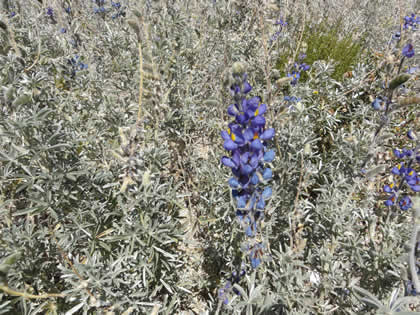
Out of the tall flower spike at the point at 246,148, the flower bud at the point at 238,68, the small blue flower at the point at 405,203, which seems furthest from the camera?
the small blue flower at the point at 405,203

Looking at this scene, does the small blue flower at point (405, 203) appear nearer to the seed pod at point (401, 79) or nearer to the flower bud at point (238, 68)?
the seed pod at point (401, 79)

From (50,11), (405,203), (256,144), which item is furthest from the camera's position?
(50,11)

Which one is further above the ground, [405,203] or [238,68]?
[238,68]

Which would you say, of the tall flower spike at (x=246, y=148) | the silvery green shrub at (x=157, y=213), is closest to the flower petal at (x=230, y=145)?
the tall flower spike at (x=246, y=148)

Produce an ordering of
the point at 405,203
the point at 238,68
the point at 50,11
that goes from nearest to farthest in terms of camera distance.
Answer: the point at 238,68
the point at 405,203
the point at 50,11

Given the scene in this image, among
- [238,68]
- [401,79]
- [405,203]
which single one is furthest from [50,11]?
[405,203]

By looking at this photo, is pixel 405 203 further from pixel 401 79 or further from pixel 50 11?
pixel 50 11

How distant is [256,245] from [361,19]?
24.4 ft

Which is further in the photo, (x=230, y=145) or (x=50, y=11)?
(x=50, y=11)

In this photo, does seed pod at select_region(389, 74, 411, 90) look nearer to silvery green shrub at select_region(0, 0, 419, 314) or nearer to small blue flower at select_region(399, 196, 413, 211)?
silvery green shrub at select_region(0, 0, 419, 314)

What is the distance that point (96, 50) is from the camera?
4.14 m

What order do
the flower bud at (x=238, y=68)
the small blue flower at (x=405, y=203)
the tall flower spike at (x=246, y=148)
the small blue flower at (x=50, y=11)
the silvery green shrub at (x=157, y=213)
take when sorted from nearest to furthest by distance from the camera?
the flower bud at (x=238, y=68) → the tall flower spike at (x=246, y=148) → the silvery green shrub at (x=157, y=213) → the small blue flower at (x=405, y=203) → the small blue flower at (x=50, y=11)

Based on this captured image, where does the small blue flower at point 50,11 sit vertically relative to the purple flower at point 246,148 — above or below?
above

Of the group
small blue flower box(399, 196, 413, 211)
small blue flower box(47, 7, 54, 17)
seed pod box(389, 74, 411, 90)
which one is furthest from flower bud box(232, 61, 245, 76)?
small blue flower box(47, 7, 54, 17)
